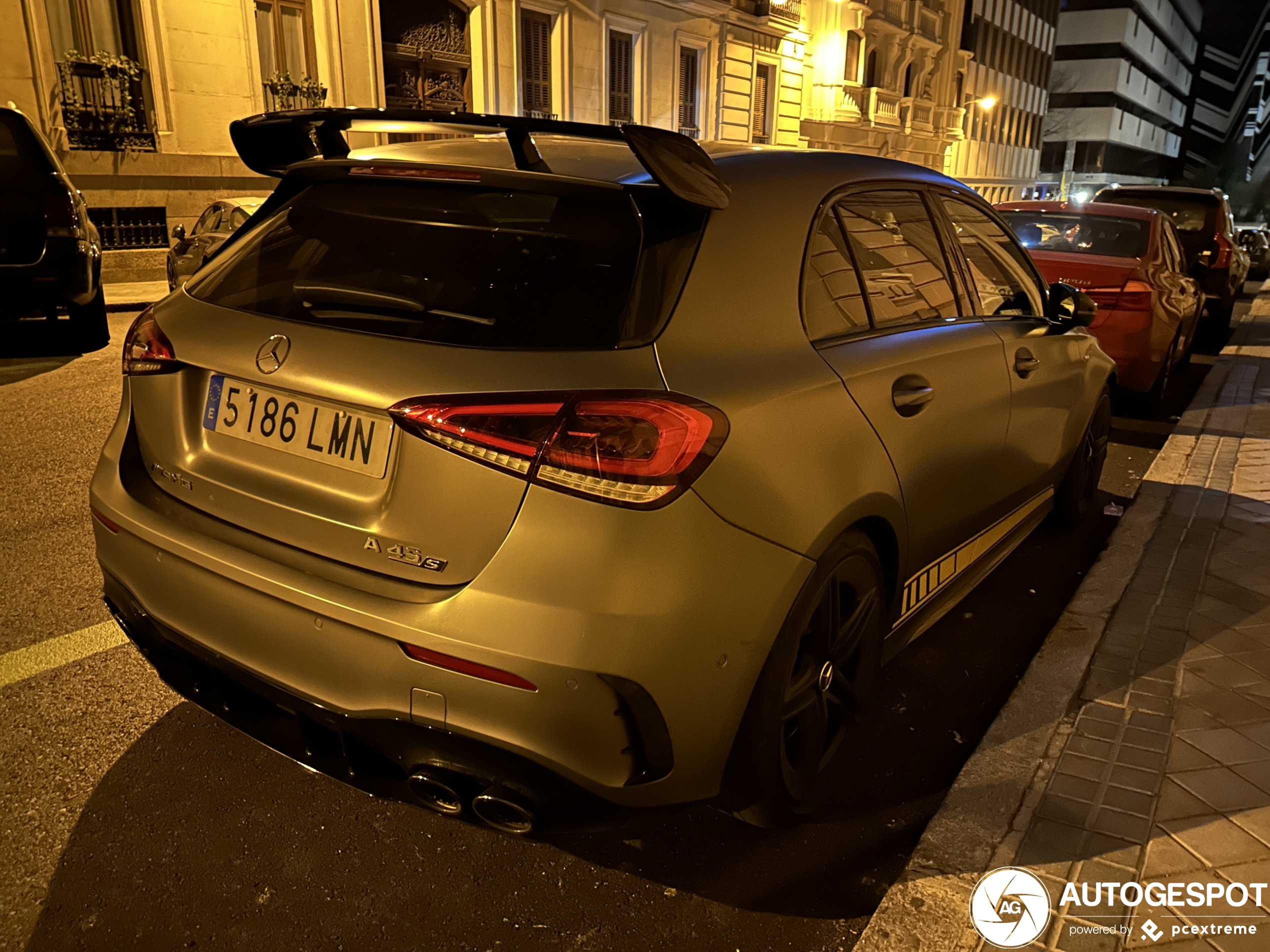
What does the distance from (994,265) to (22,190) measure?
7336 mm

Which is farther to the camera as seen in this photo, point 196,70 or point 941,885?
point 196,70

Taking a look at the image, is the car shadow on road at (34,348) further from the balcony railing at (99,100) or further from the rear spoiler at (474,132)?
the balcony railing at (99,100)

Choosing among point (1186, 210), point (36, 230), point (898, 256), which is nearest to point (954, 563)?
point (898, 256)

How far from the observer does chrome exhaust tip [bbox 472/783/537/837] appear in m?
1.97

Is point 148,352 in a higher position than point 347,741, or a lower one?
higher

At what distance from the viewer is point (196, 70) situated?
17.5 metres

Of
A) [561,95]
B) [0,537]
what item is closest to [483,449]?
[0,537]

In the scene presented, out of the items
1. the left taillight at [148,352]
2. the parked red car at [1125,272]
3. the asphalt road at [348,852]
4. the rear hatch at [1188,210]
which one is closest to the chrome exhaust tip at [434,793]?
the asphalt road at [348,852]

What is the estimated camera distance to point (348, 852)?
2.50 metres

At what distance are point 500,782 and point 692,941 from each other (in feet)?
2.15

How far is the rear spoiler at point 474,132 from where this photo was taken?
2090 millimetres

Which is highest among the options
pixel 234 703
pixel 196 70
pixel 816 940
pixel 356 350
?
pixel 196 70

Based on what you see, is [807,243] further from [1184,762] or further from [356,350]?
[1184,762]

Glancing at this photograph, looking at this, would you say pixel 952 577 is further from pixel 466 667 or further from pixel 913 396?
pixel 466 667
